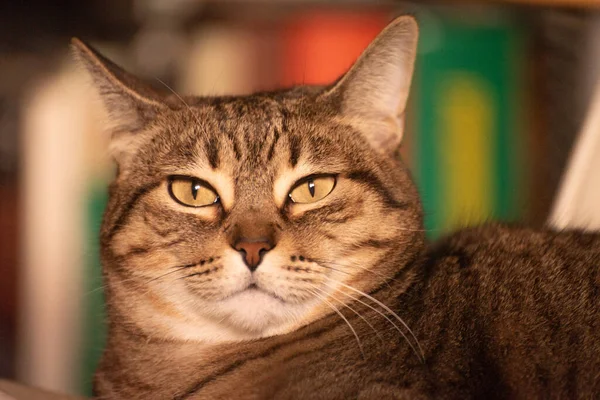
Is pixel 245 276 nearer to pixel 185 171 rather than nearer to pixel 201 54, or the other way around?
pixel 185 171

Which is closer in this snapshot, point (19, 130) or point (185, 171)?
point (185, 171)

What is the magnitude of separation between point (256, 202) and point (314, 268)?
0.56 feet

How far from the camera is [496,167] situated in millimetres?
2375

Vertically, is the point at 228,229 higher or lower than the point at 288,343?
higher

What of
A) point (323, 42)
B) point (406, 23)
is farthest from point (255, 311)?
point (323, 42)

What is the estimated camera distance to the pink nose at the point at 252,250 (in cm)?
118

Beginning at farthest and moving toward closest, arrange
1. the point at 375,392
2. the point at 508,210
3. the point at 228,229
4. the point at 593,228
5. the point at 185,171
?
the point at 508,210
the point at 593,228
the point at 185,171
the point at 228,229
the point at 375,392

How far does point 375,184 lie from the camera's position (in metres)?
1.37

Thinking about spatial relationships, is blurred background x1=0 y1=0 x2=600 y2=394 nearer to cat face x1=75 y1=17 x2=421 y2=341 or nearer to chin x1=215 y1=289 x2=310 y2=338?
cat face x1=75 y1=17 x2=421 y2=341

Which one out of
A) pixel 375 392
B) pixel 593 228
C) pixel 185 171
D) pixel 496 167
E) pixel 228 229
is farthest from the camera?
pixel 496 167

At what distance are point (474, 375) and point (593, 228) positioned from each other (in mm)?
652

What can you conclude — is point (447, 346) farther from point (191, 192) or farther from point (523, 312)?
point (191, 192)

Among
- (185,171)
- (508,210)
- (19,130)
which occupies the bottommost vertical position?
(508,210)

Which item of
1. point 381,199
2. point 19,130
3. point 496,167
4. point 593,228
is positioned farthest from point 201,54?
point 593,228
